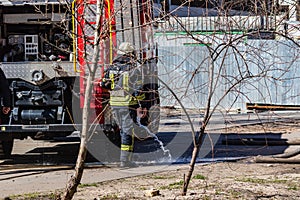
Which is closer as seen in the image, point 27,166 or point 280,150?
point 27,166

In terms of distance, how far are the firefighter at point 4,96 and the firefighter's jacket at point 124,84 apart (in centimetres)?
173

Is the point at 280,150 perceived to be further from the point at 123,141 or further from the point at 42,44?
the point at 42,44

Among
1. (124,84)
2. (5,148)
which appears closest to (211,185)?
(124,84)

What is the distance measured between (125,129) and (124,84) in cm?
94

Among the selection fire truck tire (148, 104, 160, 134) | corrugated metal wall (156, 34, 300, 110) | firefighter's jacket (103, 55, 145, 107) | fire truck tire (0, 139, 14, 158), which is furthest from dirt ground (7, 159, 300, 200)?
fire truck tire (0, 139, 14, 158)

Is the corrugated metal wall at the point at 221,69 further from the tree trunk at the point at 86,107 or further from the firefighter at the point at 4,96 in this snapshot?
the firefighter at the point at 4,96

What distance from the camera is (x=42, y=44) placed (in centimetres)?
1149

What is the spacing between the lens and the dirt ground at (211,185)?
24.4ft

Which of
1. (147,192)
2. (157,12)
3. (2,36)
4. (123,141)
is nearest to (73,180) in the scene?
(147,192)

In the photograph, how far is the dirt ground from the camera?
7.44 m

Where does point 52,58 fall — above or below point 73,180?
above

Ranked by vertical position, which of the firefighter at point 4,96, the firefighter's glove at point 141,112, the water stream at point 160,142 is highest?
the firefighter at point 4,96

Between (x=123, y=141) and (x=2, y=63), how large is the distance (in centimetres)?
235

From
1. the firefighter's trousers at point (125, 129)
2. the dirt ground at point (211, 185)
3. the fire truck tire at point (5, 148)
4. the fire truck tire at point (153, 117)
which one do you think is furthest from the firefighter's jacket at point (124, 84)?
the fire truck tire at point (5, 148)
